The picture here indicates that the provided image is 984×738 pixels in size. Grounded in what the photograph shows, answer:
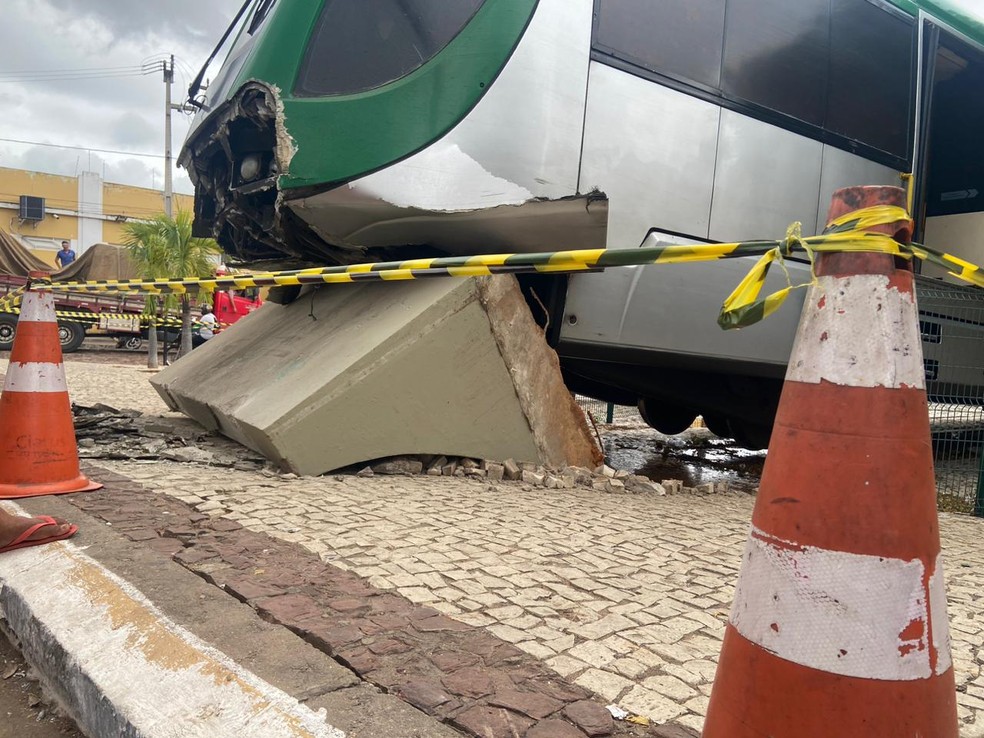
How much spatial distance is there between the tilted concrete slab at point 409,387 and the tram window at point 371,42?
1.23 metres

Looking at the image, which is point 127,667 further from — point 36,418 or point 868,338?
point 36,418

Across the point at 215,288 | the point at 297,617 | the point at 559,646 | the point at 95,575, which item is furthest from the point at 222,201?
the point at 559,646

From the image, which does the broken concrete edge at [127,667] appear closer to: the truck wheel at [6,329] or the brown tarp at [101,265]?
→ the truck wheel at [6,329]

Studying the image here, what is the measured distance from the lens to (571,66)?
4250mm

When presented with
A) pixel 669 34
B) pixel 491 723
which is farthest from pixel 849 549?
pixel 669 34

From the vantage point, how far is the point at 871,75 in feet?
17.1

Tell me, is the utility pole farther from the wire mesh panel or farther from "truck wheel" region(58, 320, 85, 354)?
the wire mesh panel

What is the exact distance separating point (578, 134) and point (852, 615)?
360cm

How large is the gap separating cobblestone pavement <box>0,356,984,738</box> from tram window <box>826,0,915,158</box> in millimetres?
2852

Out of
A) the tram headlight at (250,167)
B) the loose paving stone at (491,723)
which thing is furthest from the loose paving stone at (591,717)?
the tram headlight at (250,167)

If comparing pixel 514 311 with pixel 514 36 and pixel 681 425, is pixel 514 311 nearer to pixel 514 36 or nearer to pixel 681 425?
pixel 514 36

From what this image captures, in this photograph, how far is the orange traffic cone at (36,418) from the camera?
3.48m

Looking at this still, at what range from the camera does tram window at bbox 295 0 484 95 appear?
4.10m

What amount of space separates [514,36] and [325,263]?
6.50ft
